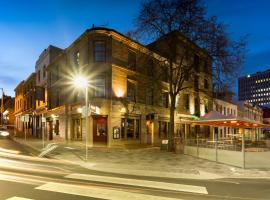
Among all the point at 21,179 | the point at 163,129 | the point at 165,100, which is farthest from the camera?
the point at 165,100

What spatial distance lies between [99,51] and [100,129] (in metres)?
7.38

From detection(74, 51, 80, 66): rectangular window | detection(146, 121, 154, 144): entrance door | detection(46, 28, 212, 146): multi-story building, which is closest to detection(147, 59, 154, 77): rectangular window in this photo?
detection(46, 28, 212, 146): multi-story building

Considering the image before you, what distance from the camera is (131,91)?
29281 mm

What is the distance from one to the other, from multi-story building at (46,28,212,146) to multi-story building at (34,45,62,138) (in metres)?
5.23

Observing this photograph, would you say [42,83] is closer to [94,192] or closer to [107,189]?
[107,189]

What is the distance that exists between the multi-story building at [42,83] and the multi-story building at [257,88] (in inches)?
6102

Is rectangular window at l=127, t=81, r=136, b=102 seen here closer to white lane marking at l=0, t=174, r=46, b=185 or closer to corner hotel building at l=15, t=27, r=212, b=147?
corner hotel building at l=15, t=27, r=212, b=147

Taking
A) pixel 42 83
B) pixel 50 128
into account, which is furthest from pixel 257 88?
pixel 50 128

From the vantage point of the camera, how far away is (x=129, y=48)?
2928 cm

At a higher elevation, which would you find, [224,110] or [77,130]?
[224,110]

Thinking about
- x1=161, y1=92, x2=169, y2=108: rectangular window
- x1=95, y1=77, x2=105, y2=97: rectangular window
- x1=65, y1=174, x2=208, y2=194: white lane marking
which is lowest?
x1=65, y1=174, x2=208, y2=194: white lane marking

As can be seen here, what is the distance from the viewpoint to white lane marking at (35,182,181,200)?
7.70 m

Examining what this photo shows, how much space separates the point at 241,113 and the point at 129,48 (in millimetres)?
41011

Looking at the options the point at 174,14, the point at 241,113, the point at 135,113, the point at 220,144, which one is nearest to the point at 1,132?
the point at 135,113
